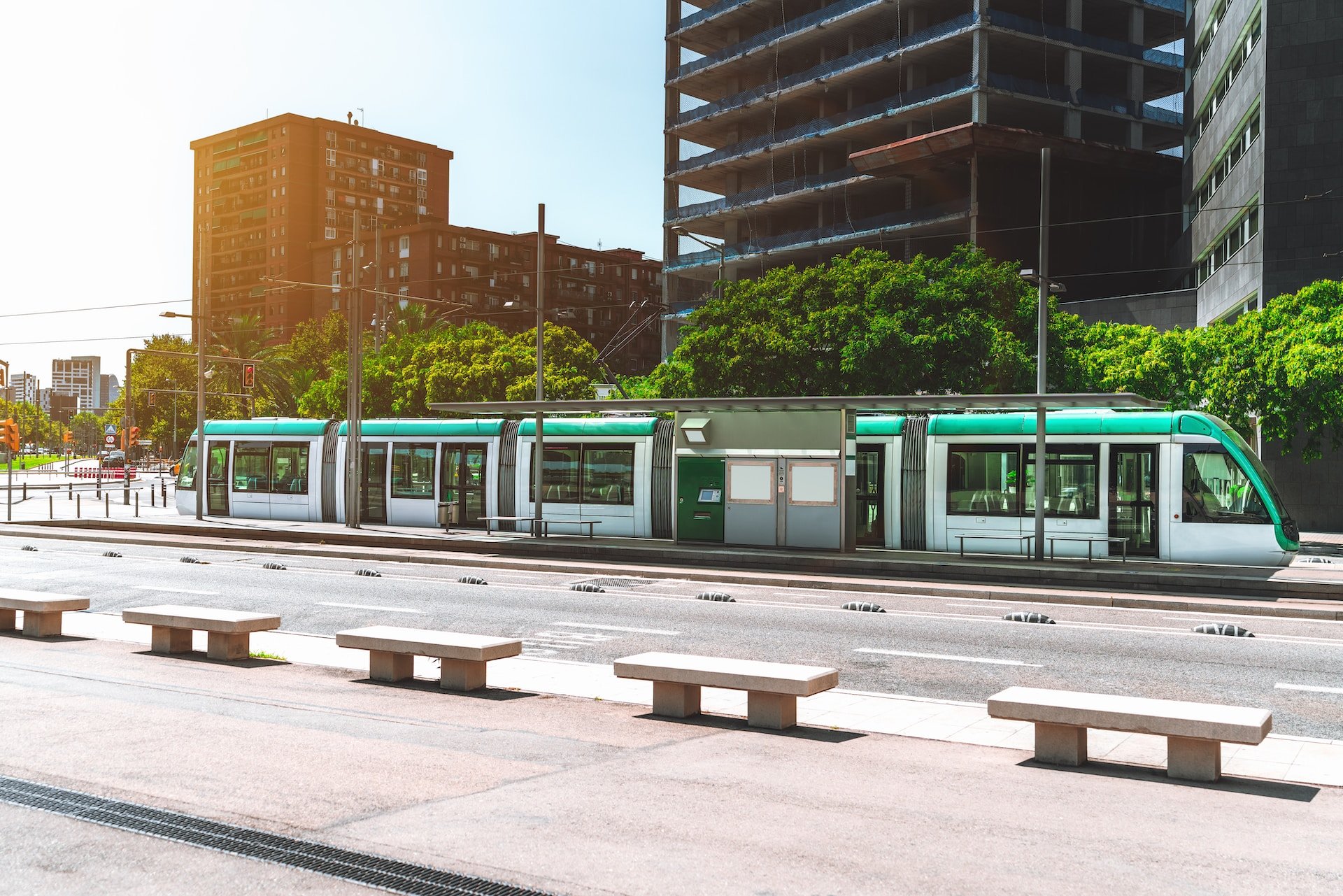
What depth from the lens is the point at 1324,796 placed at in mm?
6801

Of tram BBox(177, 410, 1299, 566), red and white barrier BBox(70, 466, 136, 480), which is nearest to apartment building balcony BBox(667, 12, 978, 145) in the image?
tram BBox(177, 410, 1299, 566)

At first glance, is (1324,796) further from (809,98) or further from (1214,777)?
(809,98)

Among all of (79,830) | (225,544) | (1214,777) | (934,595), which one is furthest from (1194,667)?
(225,544)

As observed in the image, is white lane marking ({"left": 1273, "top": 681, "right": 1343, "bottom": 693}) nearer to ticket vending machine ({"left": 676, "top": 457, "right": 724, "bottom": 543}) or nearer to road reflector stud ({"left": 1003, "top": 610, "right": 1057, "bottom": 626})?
road reflector stud ({"left": 1003, "top": 610, "right": 1057, "bottom": 626})

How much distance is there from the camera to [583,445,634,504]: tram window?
1056 inches

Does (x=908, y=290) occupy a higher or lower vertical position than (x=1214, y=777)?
higher

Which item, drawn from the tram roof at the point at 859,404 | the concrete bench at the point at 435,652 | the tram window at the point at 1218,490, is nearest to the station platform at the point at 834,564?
the tram window at the point at 1218,490

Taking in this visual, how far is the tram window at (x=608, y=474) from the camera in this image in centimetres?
2683

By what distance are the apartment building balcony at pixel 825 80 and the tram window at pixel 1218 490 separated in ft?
131

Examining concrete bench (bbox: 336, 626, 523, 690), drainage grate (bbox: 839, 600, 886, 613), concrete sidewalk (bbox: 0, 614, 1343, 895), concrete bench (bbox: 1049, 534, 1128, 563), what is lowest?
drainage grate (bbox: 839, 600, 886, 613)

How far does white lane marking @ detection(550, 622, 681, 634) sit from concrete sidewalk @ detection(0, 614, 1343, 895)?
4549mm

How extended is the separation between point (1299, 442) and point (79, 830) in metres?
37.2

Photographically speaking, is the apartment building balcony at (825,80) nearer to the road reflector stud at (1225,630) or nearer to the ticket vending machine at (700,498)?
the ticket vending machine at (700,498)

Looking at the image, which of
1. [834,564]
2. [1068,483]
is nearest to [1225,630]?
[1068,483]
